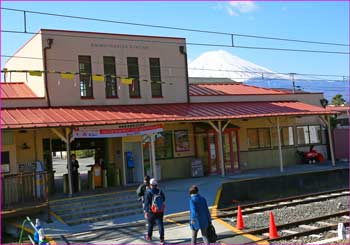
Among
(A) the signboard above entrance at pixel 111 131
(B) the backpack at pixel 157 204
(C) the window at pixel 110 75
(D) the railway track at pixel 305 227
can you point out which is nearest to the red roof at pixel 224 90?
(C) the window at pixel 110 75

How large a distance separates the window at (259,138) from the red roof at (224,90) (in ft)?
7.68

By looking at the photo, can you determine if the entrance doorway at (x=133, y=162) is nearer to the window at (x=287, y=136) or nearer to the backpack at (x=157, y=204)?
the backpack at (x=157, y=204)

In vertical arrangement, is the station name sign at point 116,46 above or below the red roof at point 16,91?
above

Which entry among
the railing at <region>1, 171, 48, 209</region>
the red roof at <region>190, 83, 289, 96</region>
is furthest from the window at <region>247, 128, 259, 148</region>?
the railing at <region>1, 171, 48, 209</region>

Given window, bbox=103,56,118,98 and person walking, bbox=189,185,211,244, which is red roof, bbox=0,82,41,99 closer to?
window, bbox=103,56,118,98

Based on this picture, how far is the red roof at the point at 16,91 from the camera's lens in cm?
1984

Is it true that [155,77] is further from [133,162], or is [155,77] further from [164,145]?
[133,162]

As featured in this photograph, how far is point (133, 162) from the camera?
21.2m

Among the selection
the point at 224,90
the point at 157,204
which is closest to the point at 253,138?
the point at 224,90

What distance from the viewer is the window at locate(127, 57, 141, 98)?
22469mm

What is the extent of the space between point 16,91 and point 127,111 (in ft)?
16.9

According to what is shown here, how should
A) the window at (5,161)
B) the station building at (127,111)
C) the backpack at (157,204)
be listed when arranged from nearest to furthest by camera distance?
1. the backpack at (157,204)
2. the window at (5,161)
3. the station building at (127,111)

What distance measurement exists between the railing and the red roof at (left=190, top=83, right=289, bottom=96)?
1166 centimetres

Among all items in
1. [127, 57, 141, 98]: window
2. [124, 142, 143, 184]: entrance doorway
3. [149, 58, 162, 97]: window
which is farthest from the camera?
[149, 58, 162, 97]: window
